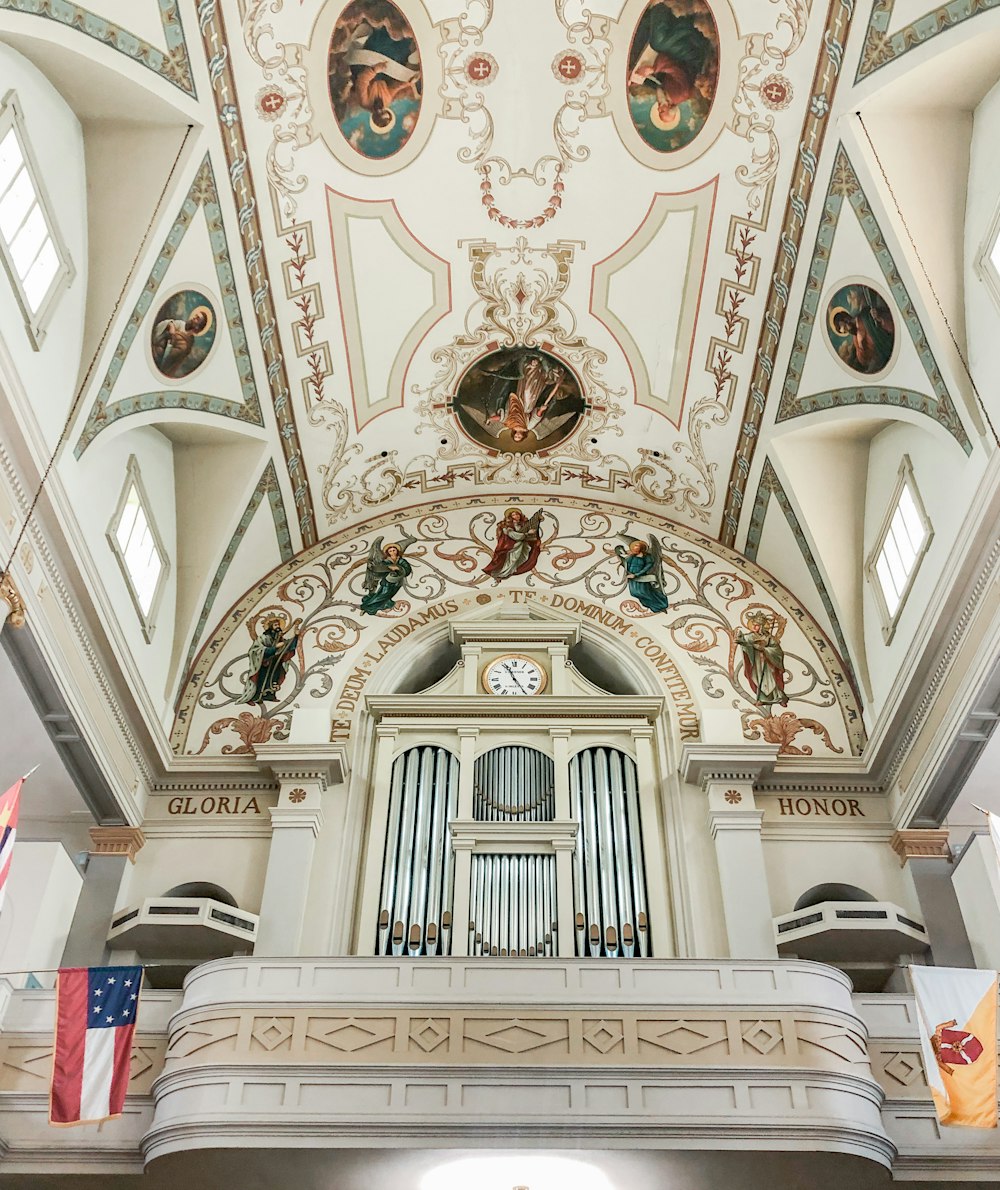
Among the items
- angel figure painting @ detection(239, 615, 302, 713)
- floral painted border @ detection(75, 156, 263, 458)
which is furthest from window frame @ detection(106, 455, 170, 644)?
angel figure painting @ detection(239, 615, 302, 713)

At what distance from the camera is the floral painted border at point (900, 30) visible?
1114 cm

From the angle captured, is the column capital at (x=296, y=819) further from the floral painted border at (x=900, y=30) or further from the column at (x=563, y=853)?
the floral painted border at (x=900, y=30)

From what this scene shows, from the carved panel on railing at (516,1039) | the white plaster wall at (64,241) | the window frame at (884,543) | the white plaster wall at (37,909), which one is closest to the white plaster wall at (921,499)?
the window frame at (884,543)

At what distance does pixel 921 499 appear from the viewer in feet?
45.3

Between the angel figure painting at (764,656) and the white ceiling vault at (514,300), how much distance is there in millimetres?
213

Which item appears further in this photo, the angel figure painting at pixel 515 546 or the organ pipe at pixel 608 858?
the angel figure painting at pixel 515 546

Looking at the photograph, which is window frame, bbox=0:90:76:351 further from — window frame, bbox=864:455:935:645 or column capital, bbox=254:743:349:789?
window frame, bbox=864:455:935:645

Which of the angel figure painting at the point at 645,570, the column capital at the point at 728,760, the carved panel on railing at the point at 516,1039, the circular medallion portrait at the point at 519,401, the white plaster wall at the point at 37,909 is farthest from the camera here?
the angel figure painting at the point at 645,570

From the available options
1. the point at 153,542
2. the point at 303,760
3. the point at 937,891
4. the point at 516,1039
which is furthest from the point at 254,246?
the point at 937,891

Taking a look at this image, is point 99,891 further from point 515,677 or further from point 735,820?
point 735,820

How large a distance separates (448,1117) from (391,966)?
1.56 m

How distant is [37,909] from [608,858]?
6050mm

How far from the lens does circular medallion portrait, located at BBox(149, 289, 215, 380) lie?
523 inches

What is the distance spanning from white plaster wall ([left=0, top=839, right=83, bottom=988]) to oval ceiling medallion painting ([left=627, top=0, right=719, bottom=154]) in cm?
1009
